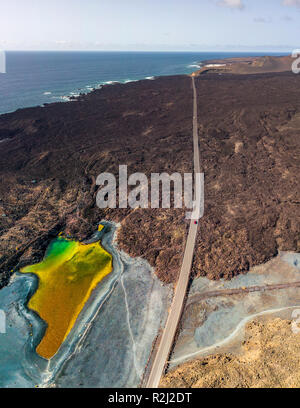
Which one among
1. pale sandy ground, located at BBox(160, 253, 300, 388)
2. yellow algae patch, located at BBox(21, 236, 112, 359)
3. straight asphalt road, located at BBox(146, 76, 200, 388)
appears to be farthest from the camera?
yellow algae patch, located at BBox(21, 236, 112, 359)

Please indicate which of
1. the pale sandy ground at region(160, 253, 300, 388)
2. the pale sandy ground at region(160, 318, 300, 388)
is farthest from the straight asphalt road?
the pale sandy ground at region(160, 318, 300, 388)

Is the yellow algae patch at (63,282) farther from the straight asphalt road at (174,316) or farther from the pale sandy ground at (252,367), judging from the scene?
the pale sandy ground at (252,367)

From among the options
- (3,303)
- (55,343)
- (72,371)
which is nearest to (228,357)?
(72,371)

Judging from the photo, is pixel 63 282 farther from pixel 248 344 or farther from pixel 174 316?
pixel 248 344

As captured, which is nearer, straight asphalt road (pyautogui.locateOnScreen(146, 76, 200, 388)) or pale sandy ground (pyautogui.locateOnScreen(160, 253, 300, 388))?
pale sandy ground (pyautogui.locateOnScreen(160, 253, 300, 388))

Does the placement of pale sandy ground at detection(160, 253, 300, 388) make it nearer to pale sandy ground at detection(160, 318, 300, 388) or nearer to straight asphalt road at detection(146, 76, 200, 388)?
pale sandy ground at detection(160, 318, 300, 388)

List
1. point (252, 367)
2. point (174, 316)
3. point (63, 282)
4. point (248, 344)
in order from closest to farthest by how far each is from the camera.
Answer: point (252, 367) < point (248, 344) < point (174, 316) < point (63, 282)

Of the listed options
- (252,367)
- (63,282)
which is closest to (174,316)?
(252,367)

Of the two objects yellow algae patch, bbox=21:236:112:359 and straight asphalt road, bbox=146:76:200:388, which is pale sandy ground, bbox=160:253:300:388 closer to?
straight asphalt road, bbox=146:76:200:388

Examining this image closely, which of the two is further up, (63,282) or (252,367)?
(63,282)

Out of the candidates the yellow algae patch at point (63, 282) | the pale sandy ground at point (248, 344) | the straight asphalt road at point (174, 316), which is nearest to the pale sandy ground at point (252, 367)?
the pale sandy ground at point (248, 344)

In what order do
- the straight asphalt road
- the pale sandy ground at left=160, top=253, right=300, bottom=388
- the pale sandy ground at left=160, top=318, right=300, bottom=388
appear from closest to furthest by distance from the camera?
the pale sandy ground at left=160, top=318, right=300, bottom=388, the pale sandy ground at left=160, top=253, right=300, bottom=388, the straight asphalt road
